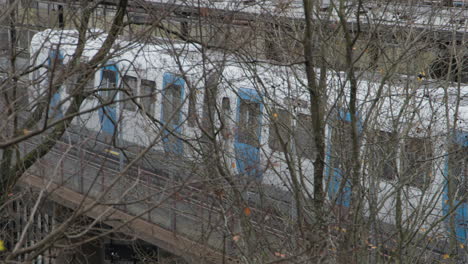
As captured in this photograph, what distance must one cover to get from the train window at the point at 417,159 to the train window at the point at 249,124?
1.83 m

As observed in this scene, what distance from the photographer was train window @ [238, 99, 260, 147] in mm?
8375

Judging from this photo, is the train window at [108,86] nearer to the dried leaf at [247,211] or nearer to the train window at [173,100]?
the train window at [173,100]

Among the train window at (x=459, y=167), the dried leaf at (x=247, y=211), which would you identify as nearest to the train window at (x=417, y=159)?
the train window at (x=459, y=167)

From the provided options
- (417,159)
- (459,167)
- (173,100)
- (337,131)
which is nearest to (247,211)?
(337,131)

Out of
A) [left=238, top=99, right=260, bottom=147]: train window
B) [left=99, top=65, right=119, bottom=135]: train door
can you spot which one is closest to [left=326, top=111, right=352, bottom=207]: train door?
[left=238, top=99, right=260, bottom=147]: train window

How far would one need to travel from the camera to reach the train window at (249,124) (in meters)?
8.38

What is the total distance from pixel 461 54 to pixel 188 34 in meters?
3.50

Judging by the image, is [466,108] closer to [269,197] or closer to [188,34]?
[269,197]

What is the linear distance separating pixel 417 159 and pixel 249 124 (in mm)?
2342

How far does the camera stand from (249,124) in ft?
29.0

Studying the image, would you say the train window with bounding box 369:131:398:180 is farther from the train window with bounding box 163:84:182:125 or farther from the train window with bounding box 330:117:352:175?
the train window with bounding box 163:84:182:125

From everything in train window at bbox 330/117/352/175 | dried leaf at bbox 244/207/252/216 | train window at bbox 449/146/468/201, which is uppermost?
train window at bbox 330/117/352/175

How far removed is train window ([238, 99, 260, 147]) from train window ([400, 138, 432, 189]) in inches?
71.9

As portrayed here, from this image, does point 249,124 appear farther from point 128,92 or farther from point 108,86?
point 108,86
